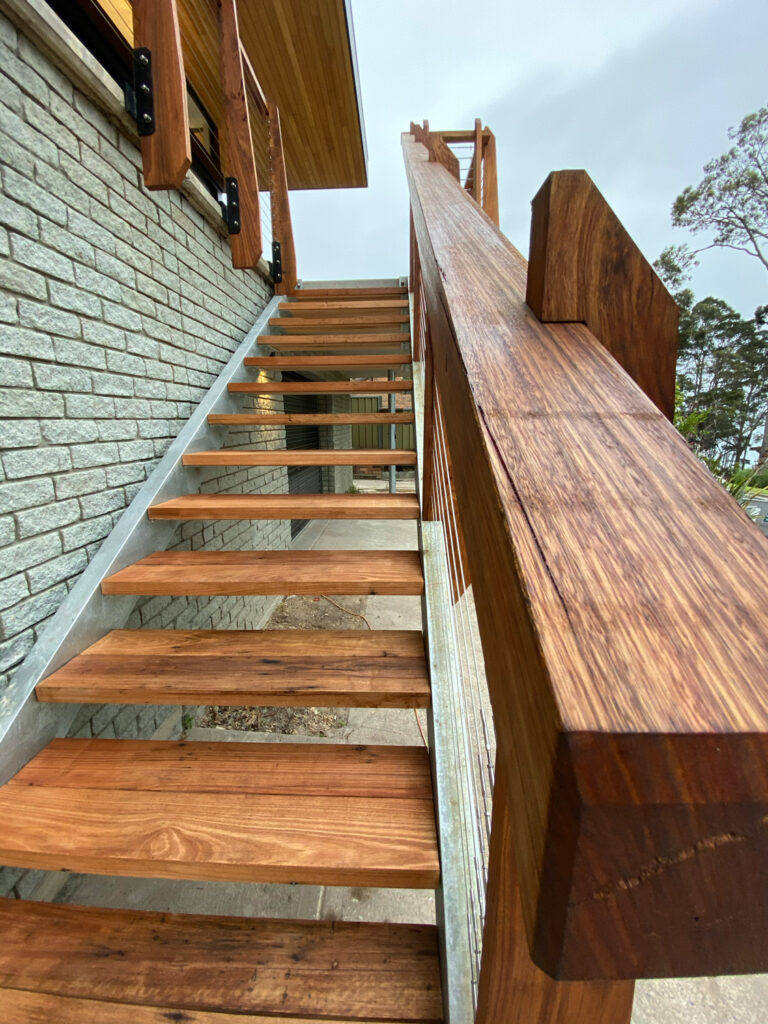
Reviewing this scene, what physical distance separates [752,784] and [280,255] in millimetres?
3942

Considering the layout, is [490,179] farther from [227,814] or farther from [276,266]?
[227,814]

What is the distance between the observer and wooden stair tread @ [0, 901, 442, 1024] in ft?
2.51

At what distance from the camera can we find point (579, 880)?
20cm

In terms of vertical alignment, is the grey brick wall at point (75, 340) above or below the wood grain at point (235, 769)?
above

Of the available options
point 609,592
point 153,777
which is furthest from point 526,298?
point 153,777

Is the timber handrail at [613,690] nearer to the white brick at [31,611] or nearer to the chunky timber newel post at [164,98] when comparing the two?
the white brick at [31,611]

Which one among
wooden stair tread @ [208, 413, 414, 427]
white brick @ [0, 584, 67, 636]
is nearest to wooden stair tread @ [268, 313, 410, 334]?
wooden stair tread @ [208, 413, 414, 427]

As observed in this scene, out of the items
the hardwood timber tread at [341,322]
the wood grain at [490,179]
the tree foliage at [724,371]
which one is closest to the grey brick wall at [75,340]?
the hardwood timber tread at [341,322]

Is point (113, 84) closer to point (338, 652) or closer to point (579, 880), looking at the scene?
point (338, 652)

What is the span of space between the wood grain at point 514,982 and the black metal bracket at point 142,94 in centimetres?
226

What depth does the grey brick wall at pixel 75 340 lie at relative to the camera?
1.20 m

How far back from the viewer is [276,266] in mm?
3408

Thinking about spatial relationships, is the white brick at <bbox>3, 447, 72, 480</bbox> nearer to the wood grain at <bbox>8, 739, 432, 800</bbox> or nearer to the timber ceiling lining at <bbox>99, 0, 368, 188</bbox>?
the wood grain at <bbox>8, 739, 432, 800</bbox>

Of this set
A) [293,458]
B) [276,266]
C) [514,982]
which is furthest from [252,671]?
[276,266]
